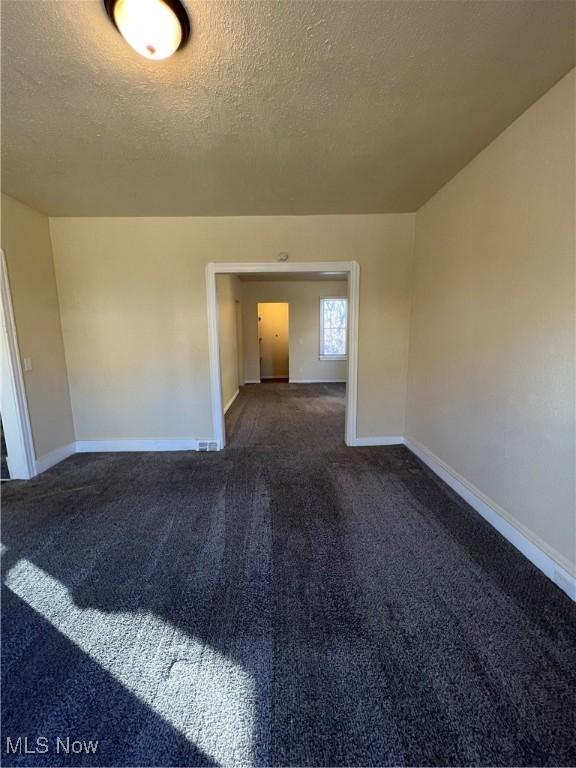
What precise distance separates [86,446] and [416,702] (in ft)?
12.3

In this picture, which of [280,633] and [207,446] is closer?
[280,633]

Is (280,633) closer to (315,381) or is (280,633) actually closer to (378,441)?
(378,441)

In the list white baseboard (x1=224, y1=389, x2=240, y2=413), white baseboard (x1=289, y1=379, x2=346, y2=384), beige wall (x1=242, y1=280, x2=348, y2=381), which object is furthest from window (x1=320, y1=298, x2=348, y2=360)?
white baseboard (x1=224, y1=389, x2=240, y2=413)

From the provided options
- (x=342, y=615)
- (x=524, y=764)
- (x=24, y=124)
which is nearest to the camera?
(x=524, y=764)

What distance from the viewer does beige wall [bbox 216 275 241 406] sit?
5.05 meters

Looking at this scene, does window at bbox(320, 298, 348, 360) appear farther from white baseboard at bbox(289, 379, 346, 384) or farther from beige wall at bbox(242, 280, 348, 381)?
white baseboard at bbox(289, 379, 346, 384)

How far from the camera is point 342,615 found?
1.44 m

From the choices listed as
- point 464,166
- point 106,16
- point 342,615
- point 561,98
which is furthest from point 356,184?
point 342,615

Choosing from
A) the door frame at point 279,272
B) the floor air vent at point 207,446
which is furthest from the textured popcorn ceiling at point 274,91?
the floor air vent at point 207,446

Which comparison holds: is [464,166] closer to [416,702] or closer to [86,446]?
[416,702]

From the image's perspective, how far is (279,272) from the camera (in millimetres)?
3301

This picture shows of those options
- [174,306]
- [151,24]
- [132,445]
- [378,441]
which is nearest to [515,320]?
[378,441]

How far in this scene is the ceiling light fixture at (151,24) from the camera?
1.10 meters

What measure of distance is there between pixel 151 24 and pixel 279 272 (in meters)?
2.21
